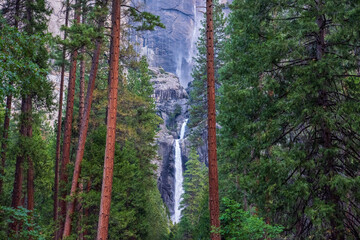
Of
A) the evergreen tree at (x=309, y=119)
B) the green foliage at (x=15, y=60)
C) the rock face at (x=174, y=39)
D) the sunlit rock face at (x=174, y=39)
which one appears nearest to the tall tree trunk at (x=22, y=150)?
the green foliage at (x=15, y=60)

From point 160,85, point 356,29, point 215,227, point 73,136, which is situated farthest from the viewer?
point 160,85

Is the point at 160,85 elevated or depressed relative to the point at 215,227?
elevated

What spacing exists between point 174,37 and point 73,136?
61.4 meters

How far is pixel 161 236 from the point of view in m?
21.7

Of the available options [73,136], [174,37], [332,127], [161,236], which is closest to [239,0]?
[332,127]

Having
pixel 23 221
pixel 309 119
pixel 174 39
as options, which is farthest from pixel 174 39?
pixel 309 119

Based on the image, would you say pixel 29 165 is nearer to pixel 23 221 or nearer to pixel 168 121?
pixel 23 221

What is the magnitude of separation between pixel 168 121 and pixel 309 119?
4409 centimetres

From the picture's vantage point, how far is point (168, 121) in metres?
49.5

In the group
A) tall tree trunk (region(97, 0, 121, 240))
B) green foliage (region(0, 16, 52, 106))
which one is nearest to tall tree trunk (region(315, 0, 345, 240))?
tall tree trunk (region(97, 0, 121, 240))

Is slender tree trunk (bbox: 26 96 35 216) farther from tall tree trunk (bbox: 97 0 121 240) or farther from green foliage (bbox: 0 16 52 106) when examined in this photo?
tall tree trunk (bbox: 97 0 121 240)

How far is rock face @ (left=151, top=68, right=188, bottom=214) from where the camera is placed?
38722mm

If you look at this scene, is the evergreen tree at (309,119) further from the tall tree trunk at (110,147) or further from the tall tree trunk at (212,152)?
the tall tree trunk at (110,147)

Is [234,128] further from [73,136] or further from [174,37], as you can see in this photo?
[174,37]
